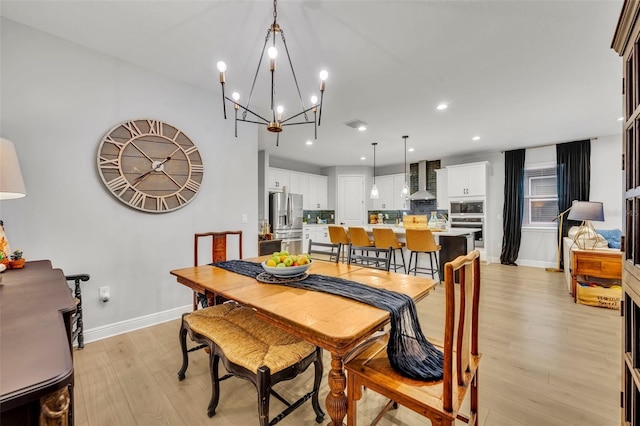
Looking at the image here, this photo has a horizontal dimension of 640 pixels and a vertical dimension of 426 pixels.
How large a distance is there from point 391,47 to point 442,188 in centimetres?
515

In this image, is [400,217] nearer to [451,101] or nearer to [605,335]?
[451,101]

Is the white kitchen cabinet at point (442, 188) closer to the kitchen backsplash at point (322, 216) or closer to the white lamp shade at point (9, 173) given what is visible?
the kitchen backsplash at point (322, 216)

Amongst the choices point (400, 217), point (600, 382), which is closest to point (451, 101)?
point (600, 382)

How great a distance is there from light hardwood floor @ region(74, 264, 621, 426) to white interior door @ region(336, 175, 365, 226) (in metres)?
5.08

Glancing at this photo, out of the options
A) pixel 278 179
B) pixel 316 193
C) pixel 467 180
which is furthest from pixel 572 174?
pixel 278 179

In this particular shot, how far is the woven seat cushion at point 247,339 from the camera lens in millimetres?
1331

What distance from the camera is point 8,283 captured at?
4.45 feet

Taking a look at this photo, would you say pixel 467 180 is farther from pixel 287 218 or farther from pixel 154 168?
pixel 154 168

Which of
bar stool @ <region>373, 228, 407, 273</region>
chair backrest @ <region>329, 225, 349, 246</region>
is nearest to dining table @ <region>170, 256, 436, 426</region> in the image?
bar stool @ <region>373, 228, 407, 273</region>

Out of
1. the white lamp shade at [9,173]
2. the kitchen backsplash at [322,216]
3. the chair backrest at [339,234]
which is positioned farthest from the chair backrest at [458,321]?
the kitchen backsplash at [322,216]

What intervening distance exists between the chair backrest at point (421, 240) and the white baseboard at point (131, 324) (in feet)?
9.80

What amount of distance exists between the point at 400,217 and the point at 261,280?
6860 millimetres

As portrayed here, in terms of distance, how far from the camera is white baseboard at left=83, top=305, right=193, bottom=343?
2465 mm

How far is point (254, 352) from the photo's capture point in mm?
1380
